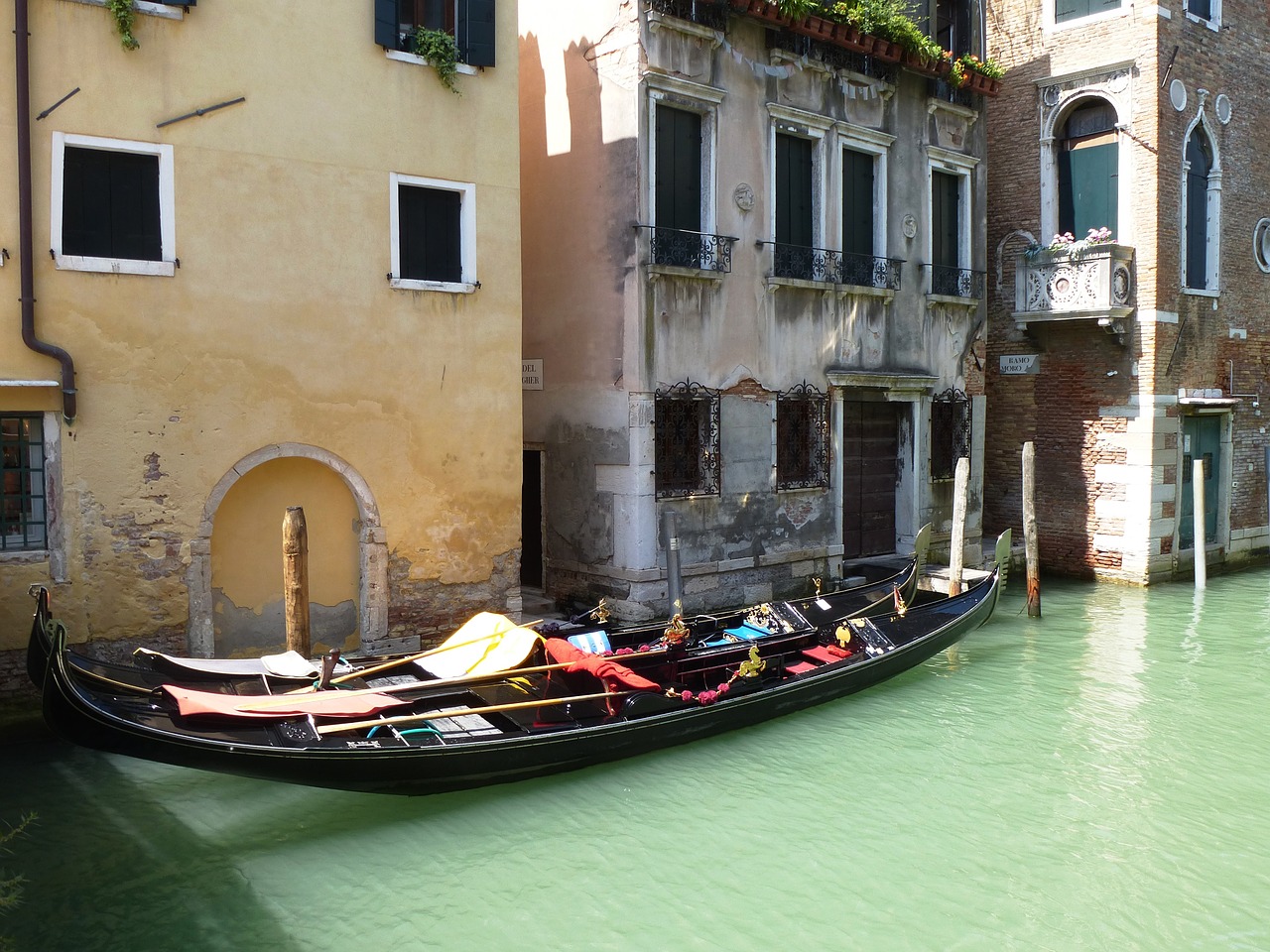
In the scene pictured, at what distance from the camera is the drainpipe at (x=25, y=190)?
6.41 meters

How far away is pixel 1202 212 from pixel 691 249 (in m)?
6.99

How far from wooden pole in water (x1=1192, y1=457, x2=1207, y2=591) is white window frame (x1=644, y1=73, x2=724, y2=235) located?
651 centimetres

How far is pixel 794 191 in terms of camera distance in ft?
34.4

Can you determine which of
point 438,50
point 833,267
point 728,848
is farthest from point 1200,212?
point 728,848

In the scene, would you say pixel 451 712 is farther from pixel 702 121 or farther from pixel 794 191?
pixel 794 191

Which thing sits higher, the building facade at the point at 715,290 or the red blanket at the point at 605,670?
the building facade at the point at 715,290

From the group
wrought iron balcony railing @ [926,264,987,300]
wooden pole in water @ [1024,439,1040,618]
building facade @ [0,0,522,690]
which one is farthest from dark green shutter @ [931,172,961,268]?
building facade @ [0,0,522,690]

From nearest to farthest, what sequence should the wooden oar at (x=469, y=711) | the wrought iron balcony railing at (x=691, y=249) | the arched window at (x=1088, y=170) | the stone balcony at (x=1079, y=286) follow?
the wooden oar at (x=469, y=711) < the wrought iron balcony railing at (x=691, y=249) < the stone balcony at (x=1079, y=286) < the arched window at (x=1088, y=170)

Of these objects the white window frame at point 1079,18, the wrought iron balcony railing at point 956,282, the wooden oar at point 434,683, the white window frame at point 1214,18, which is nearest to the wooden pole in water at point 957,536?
the wrought iron balcony railing at point 956,282

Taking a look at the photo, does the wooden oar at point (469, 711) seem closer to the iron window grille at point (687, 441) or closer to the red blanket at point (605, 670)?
the red blanket at point (605, 670)

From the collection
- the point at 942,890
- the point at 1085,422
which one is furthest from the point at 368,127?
the point at 1085,422

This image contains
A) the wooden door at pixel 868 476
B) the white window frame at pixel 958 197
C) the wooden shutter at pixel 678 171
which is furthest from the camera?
the white window frame at pixel 958 197

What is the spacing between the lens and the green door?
505 inches

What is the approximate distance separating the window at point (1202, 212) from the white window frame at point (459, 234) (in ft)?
28.1
